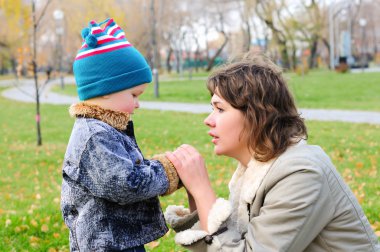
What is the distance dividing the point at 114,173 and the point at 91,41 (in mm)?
561

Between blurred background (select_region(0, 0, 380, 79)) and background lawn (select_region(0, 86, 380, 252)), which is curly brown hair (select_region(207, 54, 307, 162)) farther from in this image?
blurred background (select_region(0, 0, 380, 79))

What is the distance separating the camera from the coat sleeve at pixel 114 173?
87.0 inches

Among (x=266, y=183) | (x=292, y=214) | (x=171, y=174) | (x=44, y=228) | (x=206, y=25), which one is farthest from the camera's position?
(x=206, y=25)

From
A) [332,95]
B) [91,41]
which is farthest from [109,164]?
[332,95]

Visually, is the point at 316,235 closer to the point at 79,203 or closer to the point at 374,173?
the point at 79,203

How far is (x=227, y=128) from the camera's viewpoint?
2.25m

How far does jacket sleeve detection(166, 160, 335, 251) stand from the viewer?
200cm

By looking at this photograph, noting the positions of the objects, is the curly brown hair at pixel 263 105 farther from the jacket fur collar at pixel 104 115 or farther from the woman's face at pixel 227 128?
the jacket fur collar at pixel 104 115

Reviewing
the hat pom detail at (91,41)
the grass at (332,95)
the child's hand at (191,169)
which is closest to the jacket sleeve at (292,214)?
the child's hand at (191,169)

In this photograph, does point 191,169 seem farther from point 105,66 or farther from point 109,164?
point 105,66

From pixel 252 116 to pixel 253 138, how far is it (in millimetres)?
93

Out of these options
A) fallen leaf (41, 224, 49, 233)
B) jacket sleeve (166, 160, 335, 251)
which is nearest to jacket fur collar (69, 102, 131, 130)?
jacket sleeve (166, 160, 335, 251)

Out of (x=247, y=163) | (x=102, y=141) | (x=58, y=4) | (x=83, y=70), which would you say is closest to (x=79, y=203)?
(x=102, y=141)

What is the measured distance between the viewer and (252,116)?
7.17ft
